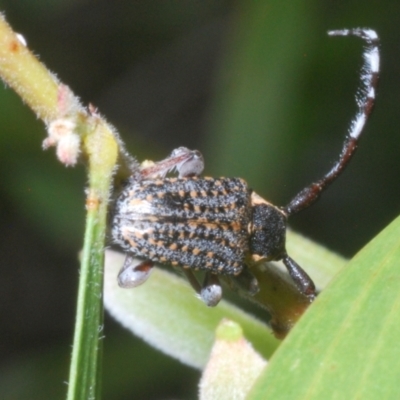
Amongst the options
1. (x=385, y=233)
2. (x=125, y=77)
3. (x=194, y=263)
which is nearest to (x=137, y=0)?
(x=125, y=77)

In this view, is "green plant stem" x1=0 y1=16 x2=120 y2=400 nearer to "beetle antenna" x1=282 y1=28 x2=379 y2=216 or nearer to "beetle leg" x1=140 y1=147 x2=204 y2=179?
"beetle leg" x1=140 y1=147 x2=204 y2=179

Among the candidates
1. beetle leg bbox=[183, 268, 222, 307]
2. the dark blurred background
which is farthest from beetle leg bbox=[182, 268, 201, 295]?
the dark blurred background

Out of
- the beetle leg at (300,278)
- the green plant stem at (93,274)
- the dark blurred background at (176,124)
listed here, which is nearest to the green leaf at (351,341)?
the green plant stem at (93,274)

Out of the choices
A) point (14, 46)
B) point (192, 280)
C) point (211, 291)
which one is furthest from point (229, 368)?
point (14, 46)

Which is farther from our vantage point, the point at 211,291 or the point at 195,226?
the point at 195,226

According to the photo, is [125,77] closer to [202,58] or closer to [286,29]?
[202,58]

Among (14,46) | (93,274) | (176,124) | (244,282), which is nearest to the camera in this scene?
(93,274)

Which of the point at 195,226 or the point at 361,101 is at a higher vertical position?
the point at 361,101

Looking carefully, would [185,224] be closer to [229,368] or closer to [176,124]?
[229,368]
